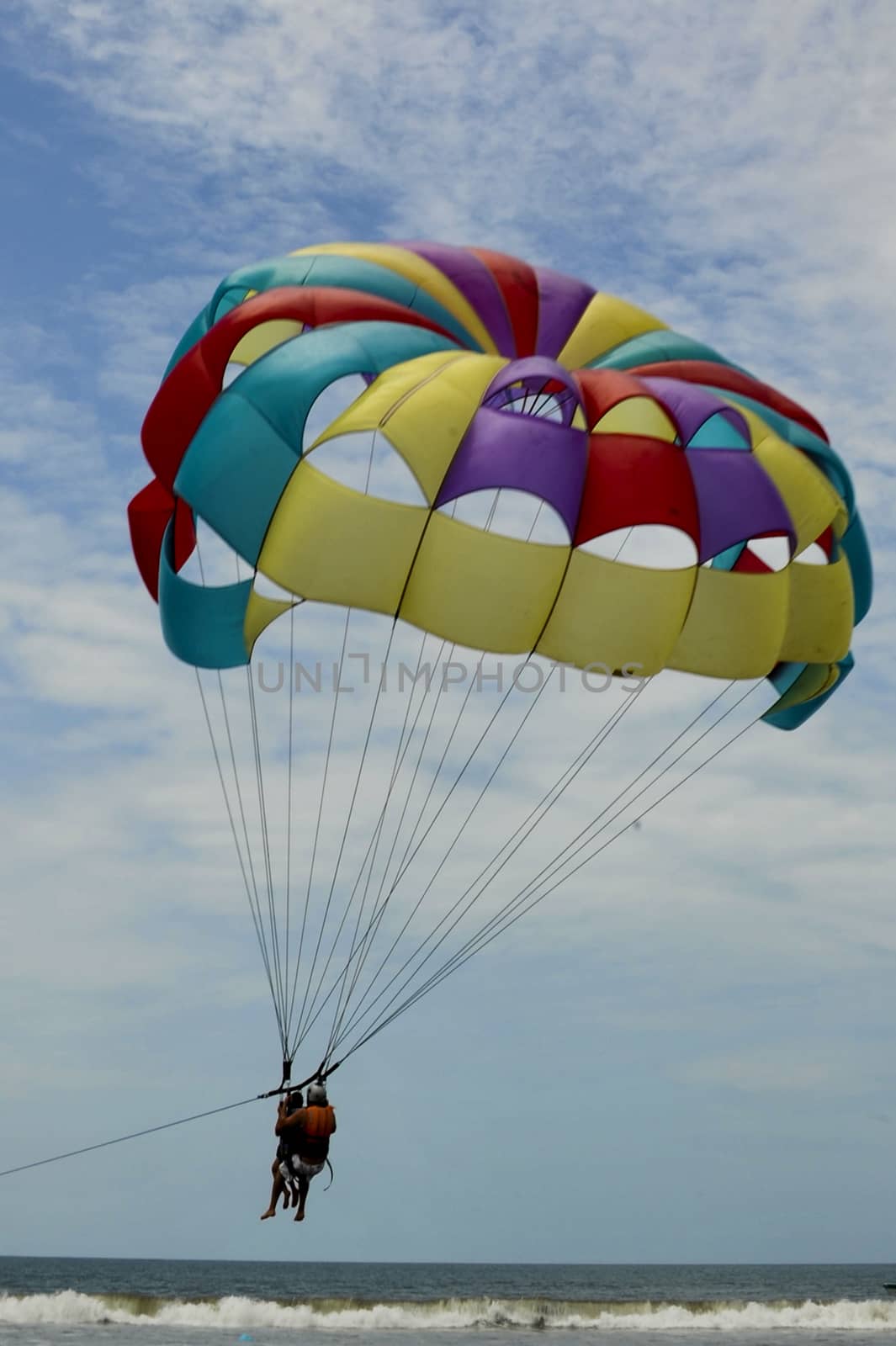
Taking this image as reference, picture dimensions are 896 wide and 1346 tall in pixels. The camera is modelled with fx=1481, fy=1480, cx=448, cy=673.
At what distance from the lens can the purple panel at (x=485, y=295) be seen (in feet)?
40.5

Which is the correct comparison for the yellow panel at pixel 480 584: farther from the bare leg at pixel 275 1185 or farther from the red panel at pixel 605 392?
the bare leg at pixel 275 1185

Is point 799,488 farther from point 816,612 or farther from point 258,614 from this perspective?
point 258,614

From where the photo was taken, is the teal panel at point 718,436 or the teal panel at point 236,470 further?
the teal panel at point 718,436

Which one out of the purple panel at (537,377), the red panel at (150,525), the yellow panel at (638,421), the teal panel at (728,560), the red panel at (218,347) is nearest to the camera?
the purple panel at (537,377)

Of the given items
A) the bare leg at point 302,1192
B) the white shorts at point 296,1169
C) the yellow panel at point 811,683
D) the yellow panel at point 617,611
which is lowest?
the bare leg at point 302,1192

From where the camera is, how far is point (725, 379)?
Answer: 39.2 ft

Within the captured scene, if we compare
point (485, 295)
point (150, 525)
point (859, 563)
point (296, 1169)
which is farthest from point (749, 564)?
point (296, 1169)

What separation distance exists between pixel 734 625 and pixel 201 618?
4.20m

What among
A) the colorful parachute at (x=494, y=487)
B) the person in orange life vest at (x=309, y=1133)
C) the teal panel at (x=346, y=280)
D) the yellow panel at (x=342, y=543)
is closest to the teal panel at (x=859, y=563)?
the colorful parachute at (x=494, y=487)

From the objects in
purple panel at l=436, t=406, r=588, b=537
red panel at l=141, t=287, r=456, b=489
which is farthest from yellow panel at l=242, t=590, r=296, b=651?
purple panel at l=436, t=406, r=588, b=537

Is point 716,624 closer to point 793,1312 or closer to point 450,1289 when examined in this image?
point 793,1312

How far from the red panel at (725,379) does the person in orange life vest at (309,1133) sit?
19.6 feet

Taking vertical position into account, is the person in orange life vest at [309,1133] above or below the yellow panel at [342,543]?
below

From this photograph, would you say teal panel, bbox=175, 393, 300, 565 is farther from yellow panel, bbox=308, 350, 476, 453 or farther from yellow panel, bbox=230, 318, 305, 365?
yellow panel, bbox=230, 318, 305, 365
